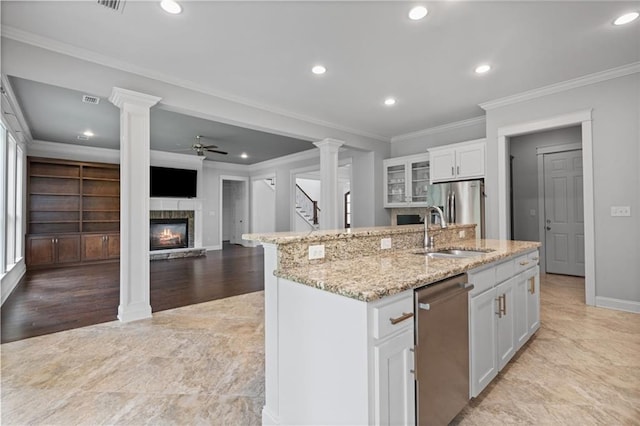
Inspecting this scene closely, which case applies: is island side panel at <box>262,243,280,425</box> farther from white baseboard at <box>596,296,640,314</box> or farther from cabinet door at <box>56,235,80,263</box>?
cabinet door at <box>56,235,80,263</box>

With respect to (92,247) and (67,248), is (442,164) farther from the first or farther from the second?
(67,248)

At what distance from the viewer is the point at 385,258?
200 cm

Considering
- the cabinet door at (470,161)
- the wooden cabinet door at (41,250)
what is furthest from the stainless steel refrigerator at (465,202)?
the wooden cabinet door at (41,250)

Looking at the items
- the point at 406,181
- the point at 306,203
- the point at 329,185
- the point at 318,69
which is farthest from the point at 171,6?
the point at 306,203

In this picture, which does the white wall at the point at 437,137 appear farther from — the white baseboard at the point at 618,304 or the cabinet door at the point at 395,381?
the cabinet door at the point at 395,381

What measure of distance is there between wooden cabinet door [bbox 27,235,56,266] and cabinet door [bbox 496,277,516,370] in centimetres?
812

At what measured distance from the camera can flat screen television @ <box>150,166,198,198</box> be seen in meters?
7.71

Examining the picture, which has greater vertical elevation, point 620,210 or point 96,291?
point 620,210

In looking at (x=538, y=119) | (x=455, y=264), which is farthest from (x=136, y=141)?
(x=538, y=119)

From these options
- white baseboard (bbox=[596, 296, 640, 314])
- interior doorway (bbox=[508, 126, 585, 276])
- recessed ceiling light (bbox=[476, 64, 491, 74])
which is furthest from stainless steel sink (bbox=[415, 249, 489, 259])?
interior doorway (bbox=[508, 126, 585, 276])

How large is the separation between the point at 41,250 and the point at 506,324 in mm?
8197

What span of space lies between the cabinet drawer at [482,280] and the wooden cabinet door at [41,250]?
802 cm

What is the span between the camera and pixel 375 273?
1494 mm

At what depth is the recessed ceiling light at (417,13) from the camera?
2387 millimetres
